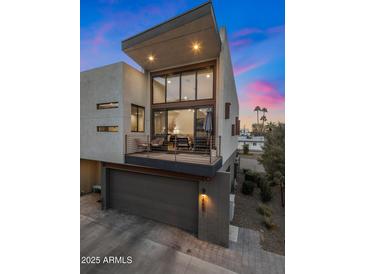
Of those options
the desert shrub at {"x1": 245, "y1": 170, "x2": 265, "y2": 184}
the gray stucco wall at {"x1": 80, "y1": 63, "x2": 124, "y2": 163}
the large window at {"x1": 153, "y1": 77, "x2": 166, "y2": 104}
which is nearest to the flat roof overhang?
the large window at {"x1": 153, "y1": 77, "x2": 166, "y2": 104}

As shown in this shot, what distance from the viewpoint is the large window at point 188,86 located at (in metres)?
7.32

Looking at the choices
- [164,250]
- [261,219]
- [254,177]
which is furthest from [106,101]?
[254,177]

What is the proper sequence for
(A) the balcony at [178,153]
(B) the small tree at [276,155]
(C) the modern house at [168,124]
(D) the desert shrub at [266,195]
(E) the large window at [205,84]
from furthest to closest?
(B) the small tree at [276,155], (D) the desert shrub at [266,195], (E) the large window at [205,84], (C) the modern house at [168,124], (A) the balcony at [178,153]

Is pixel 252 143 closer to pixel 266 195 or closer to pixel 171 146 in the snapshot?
pixel 266 195

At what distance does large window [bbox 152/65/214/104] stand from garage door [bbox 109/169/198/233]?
379 cm

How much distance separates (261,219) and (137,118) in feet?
23.5

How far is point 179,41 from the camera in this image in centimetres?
581

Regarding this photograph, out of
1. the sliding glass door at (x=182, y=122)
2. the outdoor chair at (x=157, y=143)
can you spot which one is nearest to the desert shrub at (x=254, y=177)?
the sliding glass door at (x=182, y=122)

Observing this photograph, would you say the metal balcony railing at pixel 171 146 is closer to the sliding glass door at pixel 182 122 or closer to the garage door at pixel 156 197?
the sliding glass door at pixel 182 122
